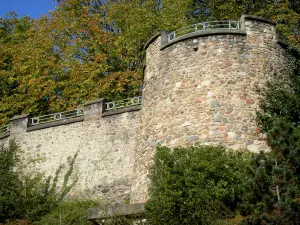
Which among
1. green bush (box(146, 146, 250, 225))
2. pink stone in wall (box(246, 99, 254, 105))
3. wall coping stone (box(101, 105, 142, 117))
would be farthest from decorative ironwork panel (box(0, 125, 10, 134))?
pink stone in wall (box(246, 99, 254, 105))

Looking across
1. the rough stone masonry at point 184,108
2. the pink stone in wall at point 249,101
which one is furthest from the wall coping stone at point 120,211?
the pink stone in wall at point 249,101

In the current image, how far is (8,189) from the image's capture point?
15453 millimetres

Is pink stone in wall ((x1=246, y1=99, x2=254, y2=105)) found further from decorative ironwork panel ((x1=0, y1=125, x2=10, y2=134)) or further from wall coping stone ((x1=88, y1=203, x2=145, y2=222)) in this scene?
decorative ironwork panel ((x1=0, y1=125, x2=10, y2=134))

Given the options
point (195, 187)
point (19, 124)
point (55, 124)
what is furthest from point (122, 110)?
point (195, 187)

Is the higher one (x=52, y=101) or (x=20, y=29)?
(x=20, y=29)

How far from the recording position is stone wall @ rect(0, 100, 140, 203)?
15586 millimetres

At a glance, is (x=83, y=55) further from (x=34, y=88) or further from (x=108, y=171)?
(x=108, y=171)

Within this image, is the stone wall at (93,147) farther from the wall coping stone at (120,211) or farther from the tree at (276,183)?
the tree at (276,183)

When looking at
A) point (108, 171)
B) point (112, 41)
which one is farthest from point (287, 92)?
point (112, 41)

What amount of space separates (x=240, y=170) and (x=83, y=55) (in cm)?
1345

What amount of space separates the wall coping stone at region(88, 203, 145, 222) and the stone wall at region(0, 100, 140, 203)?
2430 millimetres

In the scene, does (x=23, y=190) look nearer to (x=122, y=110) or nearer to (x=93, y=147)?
(x=93, y=147)

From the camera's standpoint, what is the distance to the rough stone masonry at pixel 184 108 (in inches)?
522

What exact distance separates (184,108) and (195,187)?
2793mm
